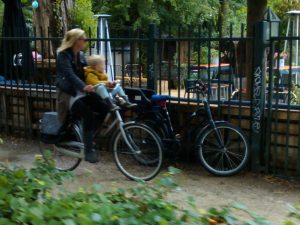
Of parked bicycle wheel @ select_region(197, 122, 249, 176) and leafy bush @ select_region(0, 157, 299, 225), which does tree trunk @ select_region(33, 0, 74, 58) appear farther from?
leafy bush @ select_region(0, 157, 299, 225)

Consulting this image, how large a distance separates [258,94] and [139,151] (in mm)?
1604

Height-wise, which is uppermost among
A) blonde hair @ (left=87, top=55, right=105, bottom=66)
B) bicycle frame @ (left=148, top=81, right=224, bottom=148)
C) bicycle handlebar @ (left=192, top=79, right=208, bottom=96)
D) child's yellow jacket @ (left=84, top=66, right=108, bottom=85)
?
blonde hair @ (left=87, top=55, right=105, bottom=66)

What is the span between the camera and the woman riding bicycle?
247 inches

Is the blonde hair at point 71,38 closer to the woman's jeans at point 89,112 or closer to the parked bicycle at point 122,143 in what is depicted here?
the woman's jeans at point 89,112

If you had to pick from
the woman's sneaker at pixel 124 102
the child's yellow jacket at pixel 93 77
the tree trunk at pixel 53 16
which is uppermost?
the tree trunk at pixel 53 16

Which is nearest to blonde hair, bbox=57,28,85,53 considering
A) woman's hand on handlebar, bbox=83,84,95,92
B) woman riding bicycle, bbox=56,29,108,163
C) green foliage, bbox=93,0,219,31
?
woman riding bicycle, bbox=56,29,108,163

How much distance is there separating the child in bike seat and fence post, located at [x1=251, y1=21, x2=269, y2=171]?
1.52 m

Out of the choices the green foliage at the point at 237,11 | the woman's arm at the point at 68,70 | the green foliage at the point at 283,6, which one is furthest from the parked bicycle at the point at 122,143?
the green foliage at the point at 237,11

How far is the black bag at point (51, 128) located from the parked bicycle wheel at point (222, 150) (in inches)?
70.0

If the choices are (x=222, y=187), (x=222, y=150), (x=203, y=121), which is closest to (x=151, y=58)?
(x=203, y=121)

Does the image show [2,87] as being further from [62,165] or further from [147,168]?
[147,168]

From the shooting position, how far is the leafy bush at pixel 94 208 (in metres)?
2.63

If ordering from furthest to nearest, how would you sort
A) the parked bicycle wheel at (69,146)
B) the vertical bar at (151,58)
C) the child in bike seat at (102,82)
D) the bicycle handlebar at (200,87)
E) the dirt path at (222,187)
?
the vertical bar at (151,58), the bicycle handlebar at (200,87), the parked bicycle wheel at (69,146), the child in bike seat at (102,82), the dirt path at (222,187)

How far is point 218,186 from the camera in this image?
247 inches
